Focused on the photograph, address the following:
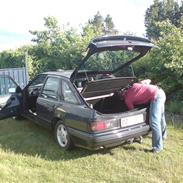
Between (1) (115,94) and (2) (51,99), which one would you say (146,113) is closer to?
(1) (115,94)

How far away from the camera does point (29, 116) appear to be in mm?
7398

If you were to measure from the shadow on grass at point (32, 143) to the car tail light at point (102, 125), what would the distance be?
2.40 feet

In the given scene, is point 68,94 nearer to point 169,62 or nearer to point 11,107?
point 11,107

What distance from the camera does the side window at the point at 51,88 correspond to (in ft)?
20.6

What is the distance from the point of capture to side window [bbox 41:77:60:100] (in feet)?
20.6

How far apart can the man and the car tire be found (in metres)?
1.34

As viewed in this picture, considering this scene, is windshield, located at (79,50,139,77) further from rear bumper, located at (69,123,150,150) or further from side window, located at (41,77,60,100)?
rear bumper, located at (69,123,150,150)

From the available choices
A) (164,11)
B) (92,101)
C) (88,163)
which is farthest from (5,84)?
(164,11)

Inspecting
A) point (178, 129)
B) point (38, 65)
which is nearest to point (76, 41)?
point (38, 65)

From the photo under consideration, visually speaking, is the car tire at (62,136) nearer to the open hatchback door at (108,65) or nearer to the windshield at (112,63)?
the open hatchback door at (108,65)

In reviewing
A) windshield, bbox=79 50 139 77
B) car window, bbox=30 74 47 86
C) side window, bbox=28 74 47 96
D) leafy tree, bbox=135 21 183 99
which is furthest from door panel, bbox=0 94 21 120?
leafy tree, bbox=135 21 183 99

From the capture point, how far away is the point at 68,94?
19.3ft

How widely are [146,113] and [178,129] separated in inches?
57.1

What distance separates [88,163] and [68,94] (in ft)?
4.46
